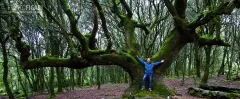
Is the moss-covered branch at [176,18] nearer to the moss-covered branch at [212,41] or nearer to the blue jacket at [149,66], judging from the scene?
the moss-covered branch at [212,41]

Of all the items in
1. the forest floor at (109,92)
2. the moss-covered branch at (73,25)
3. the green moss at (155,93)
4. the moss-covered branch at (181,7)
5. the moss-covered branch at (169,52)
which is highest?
the moss-covered branch at (181,7)

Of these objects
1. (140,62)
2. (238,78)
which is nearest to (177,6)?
(140,62)

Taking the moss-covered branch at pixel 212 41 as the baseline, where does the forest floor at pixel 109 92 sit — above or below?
below

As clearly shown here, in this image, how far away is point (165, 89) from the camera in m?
15.4

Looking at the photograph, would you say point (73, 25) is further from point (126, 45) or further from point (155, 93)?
point (155, 93)

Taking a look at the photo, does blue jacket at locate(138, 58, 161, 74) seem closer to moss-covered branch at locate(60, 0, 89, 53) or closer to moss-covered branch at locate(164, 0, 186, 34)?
moss-covered branch at locate(164, 0, 186, 34)

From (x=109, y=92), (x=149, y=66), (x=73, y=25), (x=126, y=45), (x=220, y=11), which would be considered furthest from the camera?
(x=109, y=92)

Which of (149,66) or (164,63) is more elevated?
(164,63)

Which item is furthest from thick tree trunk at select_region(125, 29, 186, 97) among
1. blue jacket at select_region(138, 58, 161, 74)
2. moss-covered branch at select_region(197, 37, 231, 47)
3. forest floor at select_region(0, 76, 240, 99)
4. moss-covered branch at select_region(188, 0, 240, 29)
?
moss-covered branch at select_region(188, 0, 240, 29)

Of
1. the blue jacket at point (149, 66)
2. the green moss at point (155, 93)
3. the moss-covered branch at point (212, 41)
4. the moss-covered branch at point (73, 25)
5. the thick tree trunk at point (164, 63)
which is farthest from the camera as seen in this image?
the thick tree trunk at point (164, 63)

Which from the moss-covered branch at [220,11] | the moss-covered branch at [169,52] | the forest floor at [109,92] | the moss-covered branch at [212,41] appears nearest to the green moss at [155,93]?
the forest floor at [109,92]

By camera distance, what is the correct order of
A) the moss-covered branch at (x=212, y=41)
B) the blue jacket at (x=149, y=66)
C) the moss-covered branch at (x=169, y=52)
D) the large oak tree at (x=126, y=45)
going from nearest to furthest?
the large oak tree at (x=126, y=45), the moss-covered branch at (x=212, y=41), the blue jacket at (x=149, y=66), the moss-covered branch at (x=169, y=52)

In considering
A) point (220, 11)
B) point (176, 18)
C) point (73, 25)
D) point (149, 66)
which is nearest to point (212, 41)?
point (220, 11)

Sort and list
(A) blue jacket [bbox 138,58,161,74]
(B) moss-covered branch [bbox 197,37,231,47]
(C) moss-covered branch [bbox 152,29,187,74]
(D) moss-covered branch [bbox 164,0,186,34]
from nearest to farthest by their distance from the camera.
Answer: (D) moss-covered branch [bbox 164,0,186,34], (B) moss-covered branch [bbox 197,37,231,47], (A) blue jacket [bbox 138,58,161,74], (C) moss-covered branch [bbox 152,29,187,74]
